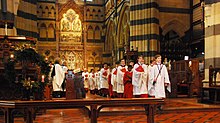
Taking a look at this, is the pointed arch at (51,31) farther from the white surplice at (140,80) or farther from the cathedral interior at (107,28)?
the white surplice at (140,80)

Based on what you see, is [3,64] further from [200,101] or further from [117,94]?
[200,101]

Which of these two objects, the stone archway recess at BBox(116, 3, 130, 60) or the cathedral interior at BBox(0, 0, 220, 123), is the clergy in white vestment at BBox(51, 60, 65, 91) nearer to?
the cathedral interior at BBox(0, 0, 220, 123)

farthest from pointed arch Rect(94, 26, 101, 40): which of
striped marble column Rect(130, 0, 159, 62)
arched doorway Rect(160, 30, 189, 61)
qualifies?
striped marble column Rect(130, 0, 159, 62)

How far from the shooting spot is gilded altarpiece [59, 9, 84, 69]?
32.1 meters

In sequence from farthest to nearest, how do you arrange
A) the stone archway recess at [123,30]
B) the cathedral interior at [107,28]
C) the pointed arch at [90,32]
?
1. the pointed arch at [90,32]
2. the stone archway recess at [123,30]
3. the cathedral interior at [107,28]

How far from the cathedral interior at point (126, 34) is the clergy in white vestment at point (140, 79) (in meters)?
1.33

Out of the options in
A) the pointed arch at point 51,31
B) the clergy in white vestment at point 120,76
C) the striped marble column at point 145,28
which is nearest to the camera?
the clergy in white vestment at point 120,76

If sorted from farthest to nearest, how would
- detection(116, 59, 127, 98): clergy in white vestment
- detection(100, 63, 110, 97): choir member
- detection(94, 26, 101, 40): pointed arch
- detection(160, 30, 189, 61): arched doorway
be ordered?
1. detection(94, 26, 101, 40): pointed arch
2. detection(160, 30, 189, 61): arched doorway
3. detection(100, 63, 110, 97): choir member
4. detection(116, 59, 127, 98): clergy in white vestment

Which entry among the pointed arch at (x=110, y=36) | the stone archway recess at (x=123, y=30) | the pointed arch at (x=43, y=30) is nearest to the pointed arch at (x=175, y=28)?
the stone archway recess at (x=123, y=30)

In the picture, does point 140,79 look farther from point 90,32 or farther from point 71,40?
point 90,32

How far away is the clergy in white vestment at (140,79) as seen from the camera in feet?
33.2

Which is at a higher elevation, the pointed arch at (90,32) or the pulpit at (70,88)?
the pointed arch at (90,32)

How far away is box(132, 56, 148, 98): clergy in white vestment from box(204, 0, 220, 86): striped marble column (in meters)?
3.14

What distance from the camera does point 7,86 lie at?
324 inches
